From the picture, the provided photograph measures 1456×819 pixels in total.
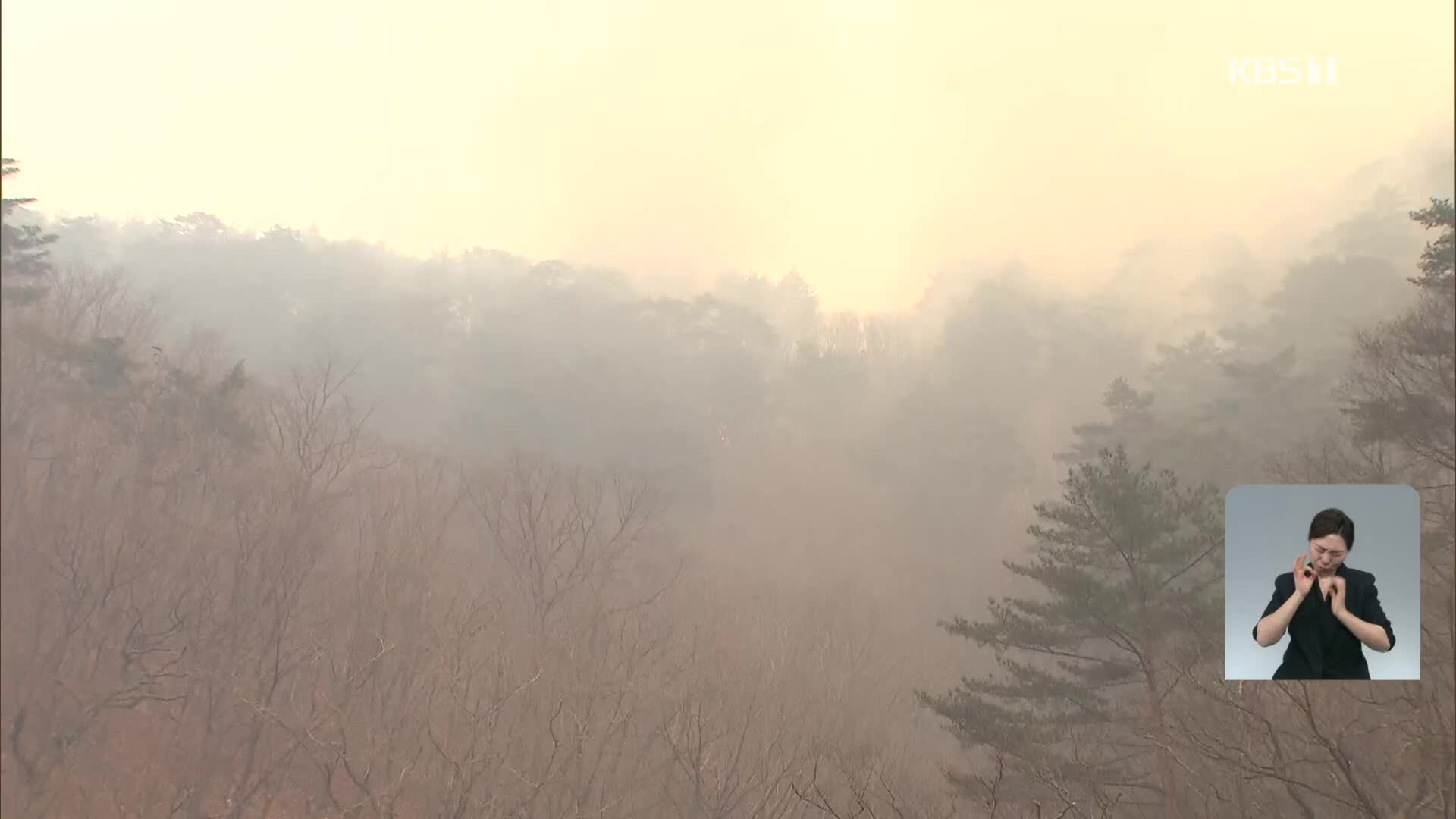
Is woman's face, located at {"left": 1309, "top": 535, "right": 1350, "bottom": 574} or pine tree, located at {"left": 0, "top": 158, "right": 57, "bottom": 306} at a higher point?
pine tree, located at {"left": 0, "top": 158, "right": 57, "bottom": 306}

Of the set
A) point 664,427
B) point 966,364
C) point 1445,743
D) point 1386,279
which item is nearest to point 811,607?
point 664,427

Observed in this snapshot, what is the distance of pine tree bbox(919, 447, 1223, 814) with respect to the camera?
6734 mm

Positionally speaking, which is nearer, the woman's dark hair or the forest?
the woman's dark hair

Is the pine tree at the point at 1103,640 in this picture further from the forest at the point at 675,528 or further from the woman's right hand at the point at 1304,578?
the woman's right hand at the point at 1304,578

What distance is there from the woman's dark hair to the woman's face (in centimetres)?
3

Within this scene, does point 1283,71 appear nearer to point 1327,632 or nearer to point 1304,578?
point 1304,578

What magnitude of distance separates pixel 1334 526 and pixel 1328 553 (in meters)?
0.22

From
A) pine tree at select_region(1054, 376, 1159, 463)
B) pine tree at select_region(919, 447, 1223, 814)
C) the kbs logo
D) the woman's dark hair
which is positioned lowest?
pine tree at select_region(919, 447, 1223, 814)

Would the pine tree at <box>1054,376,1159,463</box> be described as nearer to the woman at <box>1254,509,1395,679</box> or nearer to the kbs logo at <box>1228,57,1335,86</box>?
the kbs logo at <box>1228,57,1335,86</box>

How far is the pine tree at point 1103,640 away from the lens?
6734mm

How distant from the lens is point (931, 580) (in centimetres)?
1208

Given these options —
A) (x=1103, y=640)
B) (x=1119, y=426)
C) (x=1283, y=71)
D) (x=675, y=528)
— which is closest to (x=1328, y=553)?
(x=1103, y=640)

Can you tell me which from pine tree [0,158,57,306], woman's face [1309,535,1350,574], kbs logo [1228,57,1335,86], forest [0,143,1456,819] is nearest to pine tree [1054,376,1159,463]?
forest [0,143,1456,819]

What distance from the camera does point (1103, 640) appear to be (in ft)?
24.4
